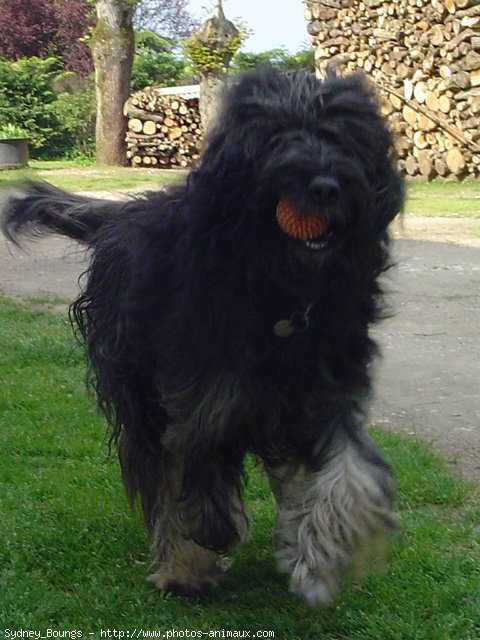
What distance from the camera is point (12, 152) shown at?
21.1 meters

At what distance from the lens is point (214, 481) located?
3.55 metres

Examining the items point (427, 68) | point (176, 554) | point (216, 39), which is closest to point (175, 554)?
point (176, 554)

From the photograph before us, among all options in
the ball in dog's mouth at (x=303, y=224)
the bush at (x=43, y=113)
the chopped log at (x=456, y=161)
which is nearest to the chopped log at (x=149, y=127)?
the bush at (x=43, y=113)

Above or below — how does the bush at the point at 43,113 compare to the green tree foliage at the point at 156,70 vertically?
below

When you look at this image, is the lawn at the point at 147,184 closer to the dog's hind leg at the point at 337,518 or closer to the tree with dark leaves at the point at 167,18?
the dog's hind leg at the point at 337,518

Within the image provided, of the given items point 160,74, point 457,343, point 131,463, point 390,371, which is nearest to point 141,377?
point 131,463

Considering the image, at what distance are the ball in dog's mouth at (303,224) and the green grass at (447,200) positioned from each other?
8.84 meters

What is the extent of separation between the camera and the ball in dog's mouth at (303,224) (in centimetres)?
296

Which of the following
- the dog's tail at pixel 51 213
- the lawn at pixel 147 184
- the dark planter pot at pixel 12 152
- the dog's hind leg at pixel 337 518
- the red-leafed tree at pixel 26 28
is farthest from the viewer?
the red-leafed tree at pixel 26 28

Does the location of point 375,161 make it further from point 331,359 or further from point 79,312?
point 79,312

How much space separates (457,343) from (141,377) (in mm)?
3921

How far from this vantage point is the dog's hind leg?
3.28 m

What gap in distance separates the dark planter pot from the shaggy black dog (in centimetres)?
1773

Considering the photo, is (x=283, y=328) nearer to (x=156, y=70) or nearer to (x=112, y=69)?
(x=112, y=69)
